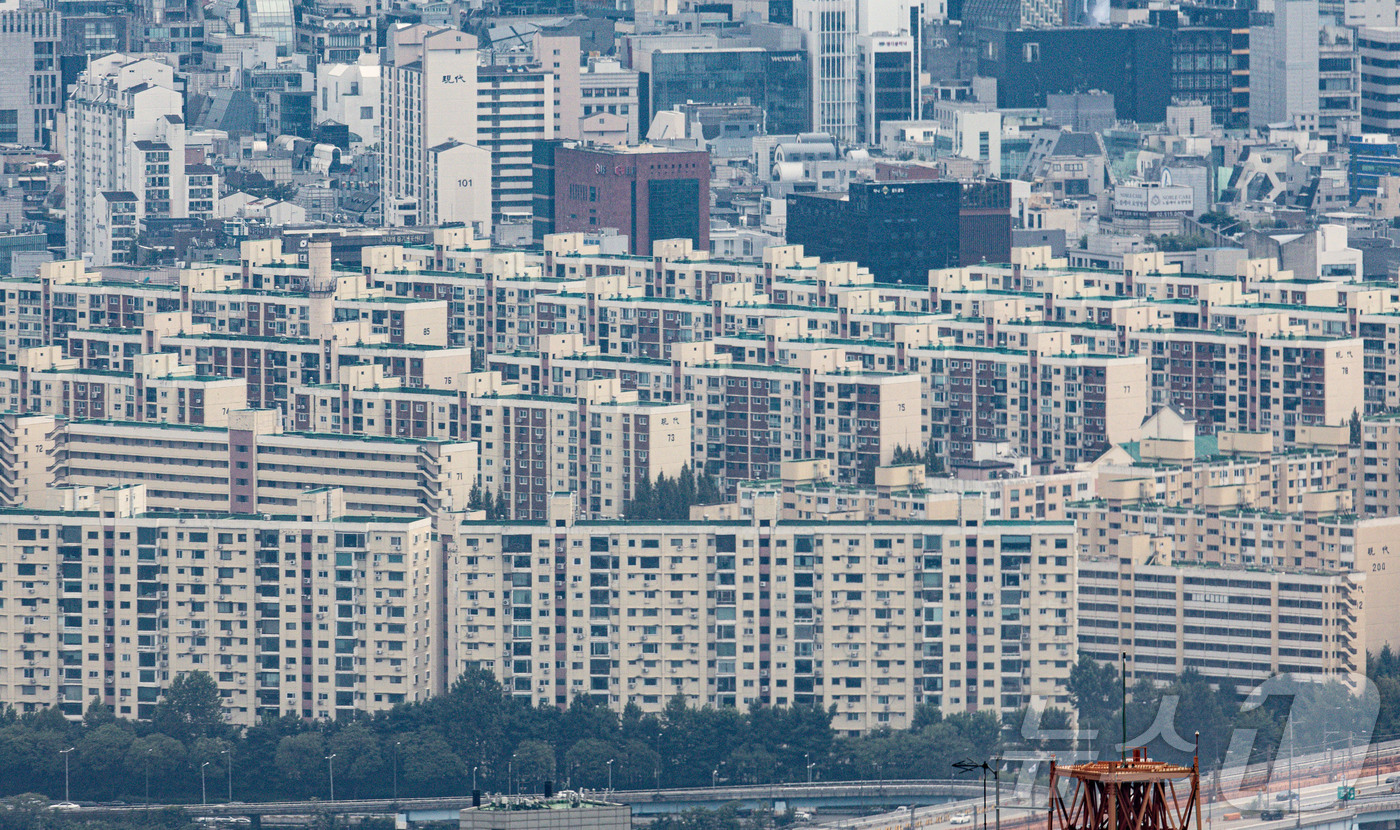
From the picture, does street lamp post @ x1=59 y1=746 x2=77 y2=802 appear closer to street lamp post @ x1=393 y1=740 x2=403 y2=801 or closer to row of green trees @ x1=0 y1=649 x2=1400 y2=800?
row of green trees @ x1=0 y1=649 x2=1400 y2=800

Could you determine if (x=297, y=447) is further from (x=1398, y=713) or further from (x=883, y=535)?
(x=1398, y=713)

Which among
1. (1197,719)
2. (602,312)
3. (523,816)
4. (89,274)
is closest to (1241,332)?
(602,312)

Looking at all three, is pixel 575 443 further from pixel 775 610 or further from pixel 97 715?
pixel 97 715

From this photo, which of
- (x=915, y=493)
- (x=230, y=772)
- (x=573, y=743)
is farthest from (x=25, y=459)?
(x=915, y=493)

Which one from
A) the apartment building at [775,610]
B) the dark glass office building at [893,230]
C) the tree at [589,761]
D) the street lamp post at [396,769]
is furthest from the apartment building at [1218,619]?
the dark glass office building at [893,230]

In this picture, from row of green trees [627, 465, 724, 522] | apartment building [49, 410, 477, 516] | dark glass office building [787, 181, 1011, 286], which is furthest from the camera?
dark glass office building [787, 181, 1011, 286]

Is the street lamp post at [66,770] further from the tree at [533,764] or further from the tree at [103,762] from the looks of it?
the tree at [533,764]

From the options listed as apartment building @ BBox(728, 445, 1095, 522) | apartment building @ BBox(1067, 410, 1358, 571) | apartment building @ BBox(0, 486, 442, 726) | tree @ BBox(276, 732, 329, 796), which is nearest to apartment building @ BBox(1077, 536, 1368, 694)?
apartment building @ BBox(1067, 410, 1358, 571)
